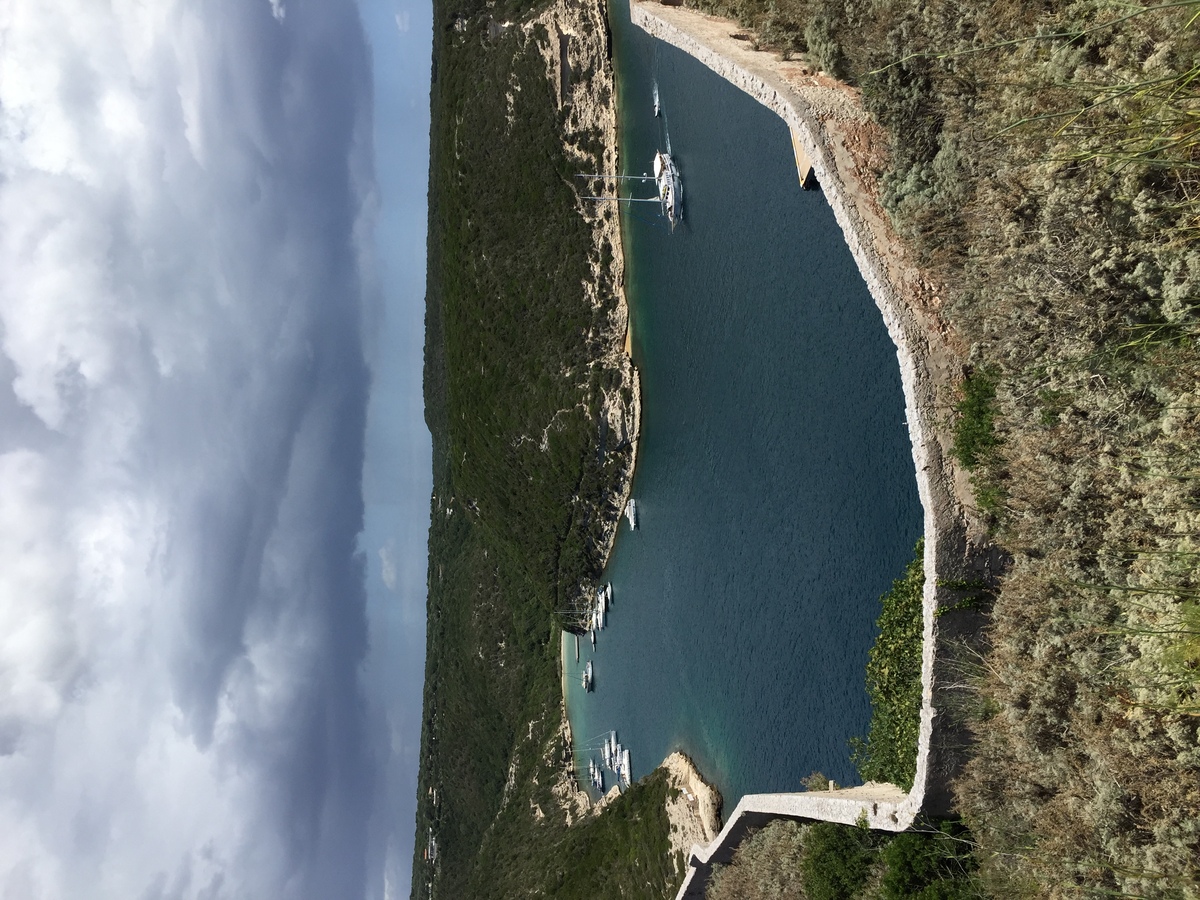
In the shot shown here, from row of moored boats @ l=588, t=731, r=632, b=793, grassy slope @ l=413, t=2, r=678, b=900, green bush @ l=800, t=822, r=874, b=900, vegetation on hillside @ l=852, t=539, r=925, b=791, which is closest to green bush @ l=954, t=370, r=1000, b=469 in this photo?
vegetation on hillside @ l=852, t=539, r=925, b=791

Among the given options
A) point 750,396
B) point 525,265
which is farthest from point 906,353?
point 525,265

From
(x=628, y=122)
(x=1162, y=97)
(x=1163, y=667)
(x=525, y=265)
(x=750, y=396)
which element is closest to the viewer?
(x=1162, y=97)

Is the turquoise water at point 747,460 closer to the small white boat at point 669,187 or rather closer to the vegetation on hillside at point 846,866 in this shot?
the small white boat at point 669,187

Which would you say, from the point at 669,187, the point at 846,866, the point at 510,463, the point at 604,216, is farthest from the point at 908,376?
the point at 510,463

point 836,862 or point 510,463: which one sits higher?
point 510,463

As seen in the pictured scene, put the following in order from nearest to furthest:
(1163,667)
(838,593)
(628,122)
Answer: (1163,667), (838,593), (628,122)

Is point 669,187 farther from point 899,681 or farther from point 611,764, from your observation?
point 611,764

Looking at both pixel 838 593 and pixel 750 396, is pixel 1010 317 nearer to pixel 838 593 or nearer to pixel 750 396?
pixel 838 593
